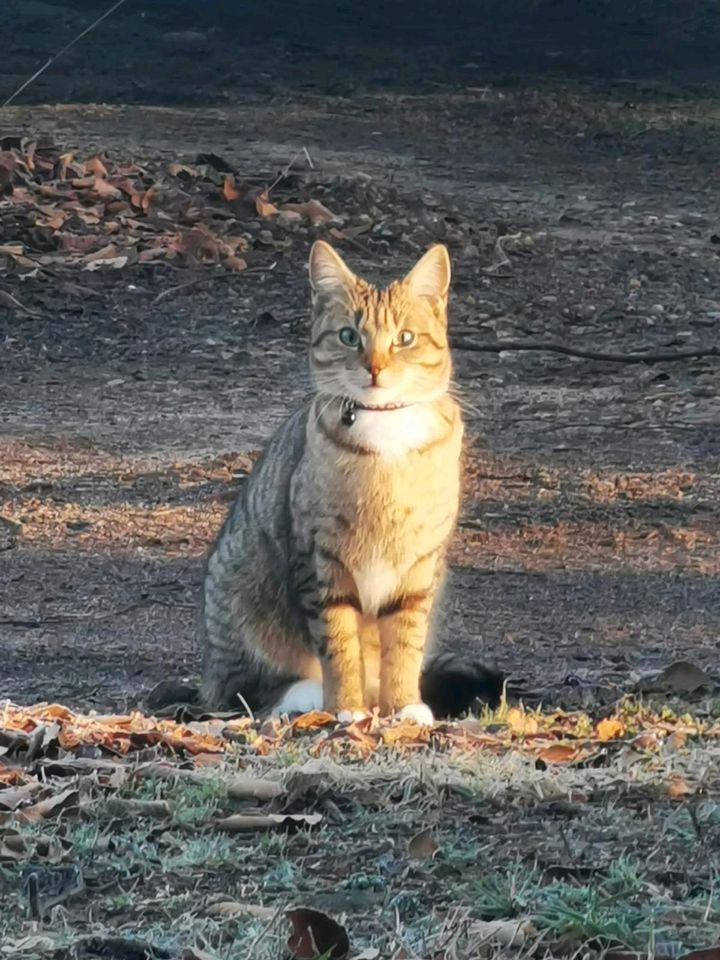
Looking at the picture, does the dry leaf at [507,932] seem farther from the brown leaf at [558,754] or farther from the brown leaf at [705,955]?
the brown leaf at [558,754]

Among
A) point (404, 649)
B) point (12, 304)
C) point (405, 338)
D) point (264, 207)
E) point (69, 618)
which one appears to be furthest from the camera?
point (264, 207)

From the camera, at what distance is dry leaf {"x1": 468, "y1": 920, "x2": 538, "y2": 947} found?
3.33 meters

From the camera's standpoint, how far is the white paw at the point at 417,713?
18.2 feet

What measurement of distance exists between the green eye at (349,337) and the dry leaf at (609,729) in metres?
1.43

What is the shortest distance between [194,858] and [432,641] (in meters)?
2.58

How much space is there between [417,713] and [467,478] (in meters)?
3.68

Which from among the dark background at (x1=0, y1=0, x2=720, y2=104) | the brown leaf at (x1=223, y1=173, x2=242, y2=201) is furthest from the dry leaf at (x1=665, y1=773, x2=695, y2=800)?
the dark background at (x1=0, y1=0, x2=720, y2=104)

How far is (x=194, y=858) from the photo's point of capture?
12.6ft

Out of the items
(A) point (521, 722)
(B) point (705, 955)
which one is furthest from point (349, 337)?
(B) point (705, 955)

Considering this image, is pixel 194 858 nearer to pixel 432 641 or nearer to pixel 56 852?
pixel 56 852

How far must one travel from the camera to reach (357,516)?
5750 millimetres

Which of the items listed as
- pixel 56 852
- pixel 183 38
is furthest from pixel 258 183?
pixel 56 852

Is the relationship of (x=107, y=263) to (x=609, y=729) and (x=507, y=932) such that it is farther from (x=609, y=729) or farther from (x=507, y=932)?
(x=507, y=932)

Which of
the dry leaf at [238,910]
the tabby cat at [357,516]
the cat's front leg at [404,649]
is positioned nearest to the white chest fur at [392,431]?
the tabby cat at [357,516]
